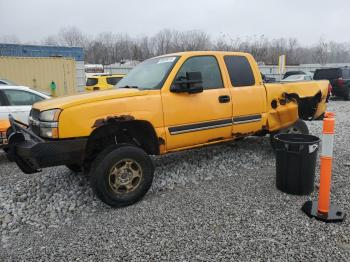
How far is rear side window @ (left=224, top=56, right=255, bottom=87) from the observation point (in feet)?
17.1

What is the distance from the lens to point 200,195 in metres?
4.29

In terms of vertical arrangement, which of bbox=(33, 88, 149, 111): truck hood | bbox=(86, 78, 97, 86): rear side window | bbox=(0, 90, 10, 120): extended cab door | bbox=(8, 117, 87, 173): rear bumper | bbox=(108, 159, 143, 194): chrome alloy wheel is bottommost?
bbox=(108, 159, 143, 194): chrome alloy wheel

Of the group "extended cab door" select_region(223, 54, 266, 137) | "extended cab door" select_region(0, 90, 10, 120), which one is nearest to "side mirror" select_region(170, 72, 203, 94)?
"extended cab door" select_region(223, 54, 266, 137)

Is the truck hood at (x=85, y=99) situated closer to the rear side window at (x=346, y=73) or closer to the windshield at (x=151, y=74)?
the windshield at (x=151, y=74)

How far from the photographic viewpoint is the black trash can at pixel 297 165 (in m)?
4.04

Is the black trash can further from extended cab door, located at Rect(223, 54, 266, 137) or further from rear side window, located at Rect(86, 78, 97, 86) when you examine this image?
rear side window, located at Rect(86, 78, 97, 86)

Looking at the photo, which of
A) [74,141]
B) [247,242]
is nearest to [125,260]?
[247,242]

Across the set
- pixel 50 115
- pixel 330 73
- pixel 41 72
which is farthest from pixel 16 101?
pixel 330 73

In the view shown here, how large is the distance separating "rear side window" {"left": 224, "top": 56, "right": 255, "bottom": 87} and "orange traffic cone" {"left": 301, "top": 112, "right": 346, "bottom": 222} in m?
1.94

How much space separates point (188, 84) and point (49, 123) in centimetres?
185

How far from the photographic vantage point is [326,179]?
3533mm

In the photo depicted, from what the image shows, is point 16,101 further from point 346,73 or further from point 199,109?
point 346,73

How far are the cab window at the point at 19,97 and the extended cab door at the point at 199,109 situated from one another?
14.1 ft

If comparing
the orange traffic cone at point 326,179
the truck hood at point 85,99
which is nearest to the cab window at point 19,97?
the truck hood at point 85,99
